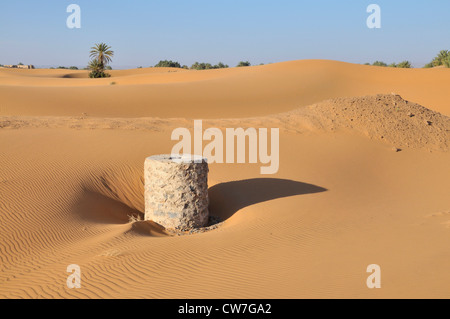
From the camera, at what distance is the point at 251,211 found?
9.45 metres

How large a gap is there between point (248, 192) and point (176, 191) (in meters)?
2.37

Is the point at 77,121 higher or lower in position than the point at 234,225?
higher

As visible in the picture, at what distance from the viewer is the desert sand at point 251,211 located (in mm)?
5863

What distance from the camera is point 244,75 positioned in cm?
3666

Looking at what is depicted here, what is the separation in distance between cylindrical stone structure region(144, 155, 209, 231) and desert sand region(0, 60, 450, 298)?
475 millimetres

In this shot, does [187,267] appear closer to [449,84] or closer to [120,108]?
[120,108]

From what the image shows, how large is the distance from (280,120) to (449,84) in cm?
2207

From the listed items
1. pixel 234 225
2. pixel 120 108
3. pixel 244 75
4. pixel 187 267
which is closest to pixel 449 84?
pixel 244 75

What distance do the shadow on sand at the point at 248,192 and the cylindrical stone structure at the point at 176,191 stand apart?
1.16 meters

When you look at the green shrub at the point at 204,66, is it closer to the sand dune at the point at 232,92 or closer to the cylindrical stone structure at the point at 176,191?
the sand dune at the point at 232,92
